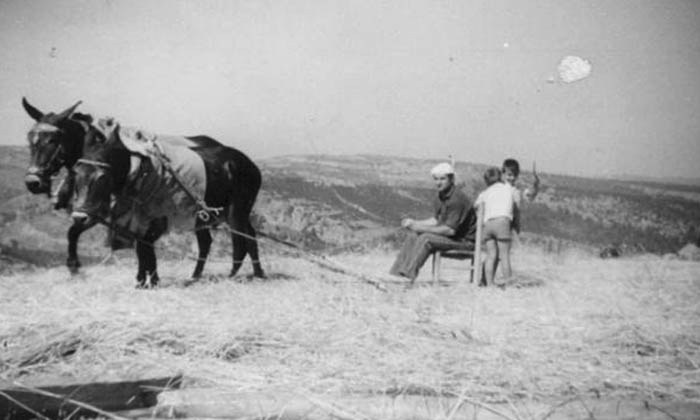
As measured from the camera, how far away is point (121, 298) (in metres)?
5.20

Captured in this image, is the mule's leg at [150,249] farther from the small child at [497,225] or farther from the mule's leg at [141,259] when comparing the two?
the small child at [497,225]

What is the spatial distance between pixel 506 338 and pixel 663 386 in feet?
3.42

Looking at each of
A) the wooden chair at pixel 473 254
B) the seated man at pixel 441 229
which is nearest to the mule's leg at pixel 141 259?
the seated man at pixel 441 229

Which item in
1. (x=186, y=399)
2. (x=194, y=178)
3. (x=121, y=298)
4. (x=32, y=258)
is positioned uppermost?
(x=194, y=178)

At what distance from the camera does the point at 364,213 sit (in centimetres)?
1888

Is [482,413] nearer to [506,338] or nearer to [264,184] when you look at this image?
[506,338]

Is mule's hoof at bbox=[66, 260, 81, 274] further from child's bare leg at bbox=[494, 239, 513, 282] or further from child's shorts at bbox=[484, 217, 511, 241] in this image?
child's bare leg at bbox=[494, 239, 513, 282]

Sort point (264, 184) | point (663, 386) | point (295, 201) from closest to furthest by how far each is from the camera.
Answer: point (663, 386)
point (295, 201)
point (264, 184)

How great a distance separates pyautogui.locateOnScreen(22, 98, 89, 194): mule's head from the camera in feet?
19.0

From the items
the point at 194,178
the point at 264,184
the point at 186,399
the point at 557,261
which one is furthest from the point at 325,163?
the point at 186,399

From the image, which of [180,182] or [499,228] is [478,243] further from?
[180,182]

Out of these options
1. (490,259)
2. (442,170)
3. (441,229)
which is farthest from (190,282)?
(490,259)

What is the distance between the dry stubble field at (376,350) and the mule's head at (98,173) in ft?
2.83

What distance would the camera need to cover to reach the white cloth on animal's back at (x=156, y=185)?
236 inches
